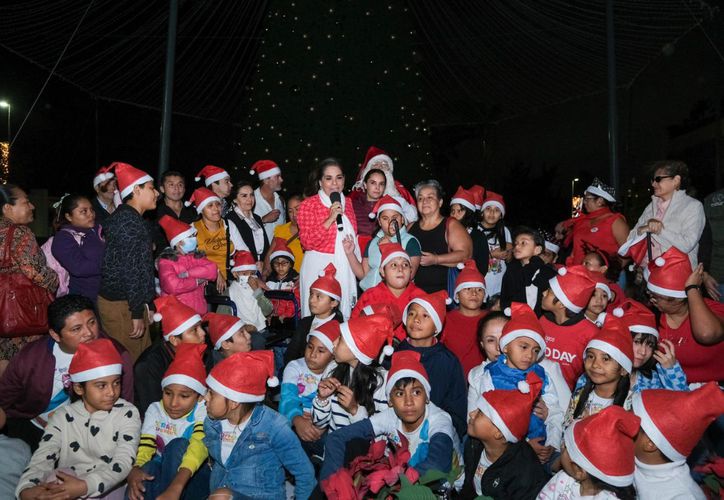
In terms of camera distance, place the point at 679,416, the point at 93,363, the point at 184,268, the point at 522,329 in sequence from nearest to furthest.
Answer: the point at 679,416, the point at 93,363, the point at 522,329, the point at 184,268

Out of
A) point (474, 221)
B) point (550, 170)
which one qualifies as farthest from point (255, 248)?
point (550, 170)

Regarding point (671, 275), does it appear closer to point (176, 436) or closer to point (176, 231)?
point (176, 436)

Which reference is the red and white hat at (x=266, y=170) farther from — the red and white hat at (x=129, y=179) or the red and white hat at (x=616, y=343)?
the red and white hat at (x=616, y=343)

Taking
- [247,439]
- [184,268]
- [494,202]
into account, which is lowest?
[247,439]

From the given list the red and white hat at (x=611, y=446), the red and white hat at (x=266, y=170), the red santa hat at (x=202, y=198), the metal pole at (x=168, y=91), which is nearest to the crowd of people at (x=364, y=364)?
the red and white hat at (x=611, y=446)

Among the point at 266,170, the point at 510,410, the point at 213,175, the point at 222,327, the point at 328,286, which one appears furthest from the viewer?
the point at 266,170

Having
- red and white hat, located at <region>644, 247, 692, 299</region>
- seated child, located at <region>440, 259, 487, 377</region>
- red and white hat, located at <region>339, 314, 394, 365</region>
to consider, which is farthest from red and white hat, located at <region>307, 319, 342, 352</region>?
red and white hat, located at <region>644, 247, 692, 299</region>

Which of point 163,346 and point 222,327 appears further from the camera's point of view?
point 222,327

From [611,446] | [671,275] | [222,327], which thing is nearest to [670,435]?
[611,446]

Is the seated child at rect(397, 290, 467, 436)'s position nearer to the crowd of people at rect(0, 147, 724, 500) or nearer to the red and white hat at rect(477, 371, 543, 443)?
the crowd of people at rect(0, 147, 724, 500)

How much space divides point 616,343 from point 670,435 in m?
0.69

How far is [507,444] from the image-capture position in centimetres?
280

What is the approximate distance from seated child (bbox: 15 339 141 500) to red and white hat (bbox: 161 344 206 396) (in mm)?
262

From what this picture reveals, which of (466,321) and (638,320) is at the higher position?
(638,320)
